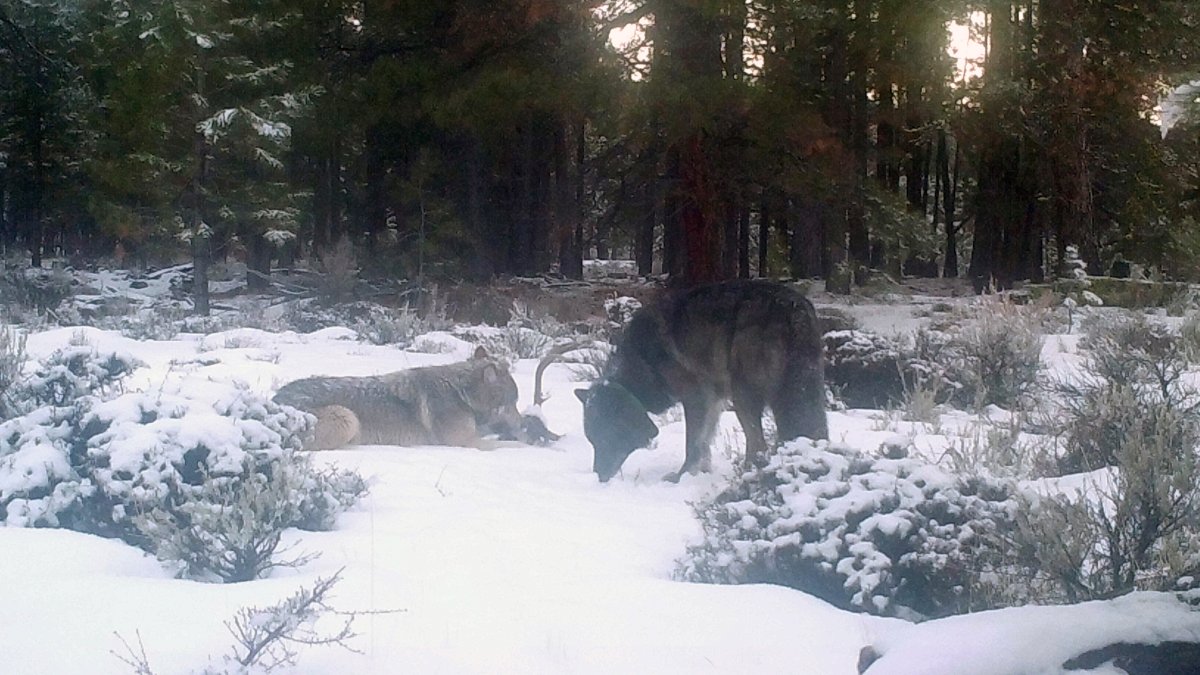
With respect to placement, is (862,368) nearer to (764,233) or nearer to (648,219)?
(764,233)

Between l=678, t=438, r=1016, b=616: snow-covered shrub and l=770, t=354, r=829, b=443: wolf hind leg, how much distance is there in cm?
87

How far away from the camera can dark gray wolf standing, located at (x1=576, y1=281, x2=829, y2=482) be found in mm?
3834

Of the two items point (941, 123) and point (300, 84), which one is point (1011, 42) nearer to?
point (941, 123)

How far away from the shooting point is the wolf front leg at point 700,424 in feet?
15.0

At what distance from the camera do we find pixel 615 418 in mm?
4762

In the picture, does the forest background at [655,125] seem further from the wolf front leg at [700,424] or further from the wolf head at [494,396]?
the wolf head at [494,396]

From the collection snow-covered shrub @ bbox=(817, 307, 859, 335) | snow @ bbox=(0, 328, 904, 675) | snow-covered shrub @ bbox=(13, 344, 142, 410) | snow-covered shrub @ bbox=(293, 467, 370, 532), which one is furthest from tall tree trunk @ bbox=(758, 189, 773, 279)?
snow-covered shrub @ bbox=(13, 344, 142, 410)

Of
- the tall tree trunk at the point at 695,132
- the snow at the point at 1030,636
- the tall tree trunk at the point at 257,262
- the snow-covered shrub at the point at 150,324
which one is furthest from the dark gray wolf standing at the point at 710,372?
the snow-covered shrub at the point at 150,324

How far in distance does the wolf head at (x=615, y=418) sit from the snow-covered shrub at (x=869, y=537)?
1791 mm

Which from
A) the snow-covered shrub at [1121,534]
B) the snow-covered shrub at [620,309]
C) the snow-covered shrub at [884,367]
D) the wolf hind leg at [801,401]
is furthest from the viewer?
the snow-covered shrub at [620,309]

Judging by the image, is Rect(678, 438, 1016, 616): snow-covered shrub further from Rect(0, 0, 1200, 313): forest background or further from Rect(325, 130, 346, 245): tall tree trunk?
Rect(325, 130, 346, 245): tall tree trunk

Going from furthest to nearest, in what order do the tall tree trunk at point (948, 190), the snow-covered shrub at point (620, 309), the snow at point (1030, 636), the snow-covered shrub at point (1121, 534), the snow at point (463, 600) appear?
the snow-covered shrub at point (620, 309) → the tall tree trunk at point (948, 190) → the snow-covered shrub at point (1121, 534) → the snow at point (463, 600) → the snow at point (1030, 636)

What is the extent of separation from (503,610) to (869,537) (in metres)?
1.10

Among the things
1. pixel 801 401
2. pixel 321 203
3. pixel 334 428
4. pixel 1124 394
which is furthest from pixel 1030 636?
pixel 334 428
